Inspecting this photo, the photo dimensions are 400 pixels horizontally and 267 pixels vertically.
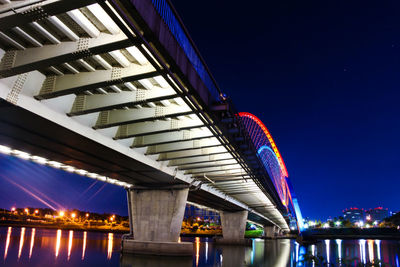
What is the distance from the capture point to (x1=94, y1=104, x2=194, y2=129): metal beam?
669 inches

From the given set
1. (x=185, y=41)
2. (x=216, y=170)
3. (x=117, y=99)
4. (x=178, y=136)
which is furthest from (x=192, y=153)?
(x=185, y=41)

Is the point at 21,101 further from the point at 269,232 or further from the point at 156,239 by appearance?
the point at 269,232

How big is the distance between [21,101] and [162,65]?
589 centimetres

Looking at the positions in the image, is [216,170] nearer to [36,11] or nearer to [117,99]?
[117,99]

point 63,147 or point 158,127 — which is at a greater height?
point 158,127

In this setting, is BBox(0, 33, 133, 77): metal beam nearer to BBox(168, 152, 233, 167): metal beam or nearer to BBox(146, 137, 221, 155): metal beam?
BBox(146, 137, 221, 155): metal beam

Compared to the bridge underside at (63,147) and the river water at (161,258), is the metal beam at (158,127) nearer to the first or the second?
the bridge underside at (63,147)

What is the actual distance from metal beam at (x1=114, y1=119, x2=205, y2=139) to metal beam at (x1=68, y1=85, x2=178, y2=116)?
4055mm

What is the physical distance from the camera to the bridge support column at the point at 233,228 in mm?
66838

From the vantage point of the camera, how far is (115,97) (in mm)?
15258

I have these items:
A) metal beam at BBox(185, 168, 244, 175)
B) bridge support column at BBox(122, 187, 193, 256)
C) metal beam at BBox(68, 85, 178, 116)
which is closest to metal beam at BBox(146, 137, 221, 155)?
metal beam at BBox(185, 168, 244, 175)

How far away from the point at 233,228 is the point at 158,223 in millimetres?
40568

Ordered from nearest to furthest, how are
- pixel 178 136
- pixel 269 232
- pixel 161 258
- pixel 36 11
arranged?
pixel 36 11 → pixel 178 136 → pixel 161 258 → pixel 269 232

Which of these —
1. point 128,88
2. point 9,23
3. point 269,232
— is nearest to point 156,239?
point 128,88
